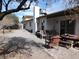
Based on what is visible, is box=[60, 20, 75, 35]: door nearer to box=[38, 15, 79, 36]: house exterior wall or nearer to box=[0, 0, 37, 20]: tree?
box=[38, 15, 79, 36]: house exterior wall

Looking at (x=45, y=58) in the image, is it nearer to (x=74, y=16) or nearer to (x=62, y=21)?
(x=74, y=16)

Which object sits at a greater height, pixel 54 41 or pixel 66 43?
pixel 54 41

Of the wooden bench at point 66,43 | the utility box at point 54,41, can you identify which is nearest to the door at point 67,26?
the wooden bench at point 66,43

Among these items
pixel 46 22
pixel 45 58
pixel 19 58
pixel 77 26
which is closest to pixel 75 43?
pixel 77 26

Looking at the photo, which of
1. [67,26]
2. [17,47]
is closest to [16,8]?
[17,47]

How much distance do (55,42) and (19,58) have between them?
4.61 metres

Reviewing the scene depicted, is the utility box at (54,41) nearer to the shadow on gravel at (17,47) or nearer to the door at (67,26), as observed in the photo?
the shadow on gravel at (17,47)

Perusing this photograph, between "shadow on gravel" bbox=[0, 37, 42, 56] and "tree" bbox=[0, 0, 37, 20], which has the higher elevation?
"tree" bbox=[0, 0, 37, 20]

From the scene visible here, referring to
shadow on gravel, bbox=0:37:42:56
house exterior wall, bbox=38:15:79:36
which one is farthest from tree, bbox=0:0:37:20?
house exterior wall, bbox=38:15:79:36

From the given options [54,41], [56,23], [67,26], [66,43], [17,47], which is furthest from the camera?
[56,23]

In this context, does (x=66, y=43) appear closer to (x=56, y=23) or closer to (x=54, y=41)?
(x=54, y=41)

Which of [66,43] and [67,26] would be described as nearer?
[66,43]

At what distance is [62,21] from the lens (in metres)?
19.9

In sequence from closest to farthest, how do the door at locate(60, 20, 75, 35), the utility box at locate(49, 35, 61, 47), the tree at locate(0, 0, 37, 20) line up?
the tree at locate(0, 0, 37, 20) < the utility box at locate(49, 35, 61, 47) < the door at locate(60, 20, 75, 35)
